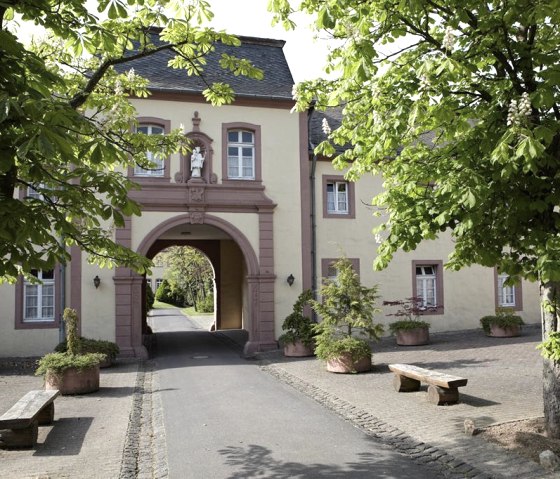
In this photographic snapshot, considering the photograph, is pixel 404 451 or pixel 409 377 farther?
pixel 409 377

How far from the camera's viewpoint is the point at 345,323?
38.9 ft

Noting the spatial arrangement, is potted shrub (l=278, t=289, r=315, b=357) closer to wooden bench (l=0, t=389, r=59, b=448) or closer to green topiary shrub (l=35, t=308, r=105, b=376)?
green topiary shrub (l=35, t=308, r=105, b=376)

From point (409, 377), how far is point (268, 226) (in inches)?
322

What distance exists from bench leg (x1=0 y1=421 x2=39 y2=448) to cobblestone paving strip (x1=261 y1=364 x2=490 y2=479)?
4.02 metres

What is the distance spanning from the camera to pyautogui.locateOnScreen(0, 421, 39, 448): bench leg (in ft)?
21.0

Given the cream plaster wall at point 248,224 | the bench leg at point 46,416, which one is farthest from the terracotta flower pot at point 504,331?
the bench leg at point 46,416

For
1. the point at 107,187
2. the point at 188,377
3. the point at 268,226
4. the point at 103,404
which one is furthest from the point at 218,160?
the point at 107,187

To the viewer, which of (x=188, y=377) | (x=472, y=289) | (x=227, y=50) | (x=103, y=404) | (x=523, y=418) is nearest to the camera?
(x=523, y=418)

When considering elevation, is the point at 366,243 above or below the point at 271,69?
below

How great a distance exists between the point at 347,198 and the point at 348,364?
24.8ft

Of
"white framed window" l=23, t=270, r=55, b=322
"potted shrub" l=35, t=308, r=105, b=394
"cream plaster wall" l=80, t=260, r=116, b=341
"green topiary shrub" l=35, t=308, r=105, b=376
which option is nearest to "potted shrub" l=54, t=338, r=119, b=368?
"cream plaster wall" l=80, t=260, r=116, b=341

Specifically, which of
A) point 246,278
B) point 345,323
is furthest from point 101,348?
point 345,323

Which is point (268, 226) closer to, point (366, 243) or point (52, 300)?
point (366, 243)

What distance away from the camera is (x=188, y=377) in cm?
1165
